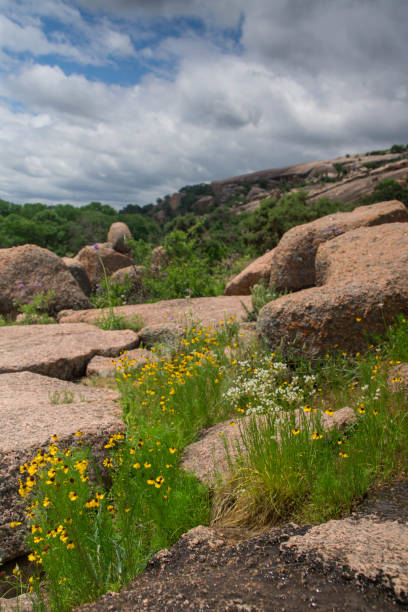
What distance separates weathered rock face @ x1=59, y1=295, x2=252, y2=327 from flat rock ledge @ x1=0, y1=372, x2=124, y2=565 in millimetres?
2588

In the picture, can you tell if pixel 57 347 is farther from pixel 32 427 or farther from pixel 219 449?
pixel 219 449

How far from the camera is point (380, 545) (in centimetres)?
194

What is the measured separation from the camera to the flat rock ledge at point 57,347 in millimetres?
5797

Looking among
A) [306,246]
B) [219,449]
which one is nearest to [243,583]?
[219,449]

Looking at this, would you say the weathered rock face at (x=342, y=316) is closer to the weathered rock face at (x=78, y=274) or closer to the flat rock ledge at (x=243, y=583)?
the flat rock ledge at (x=243, y=583)

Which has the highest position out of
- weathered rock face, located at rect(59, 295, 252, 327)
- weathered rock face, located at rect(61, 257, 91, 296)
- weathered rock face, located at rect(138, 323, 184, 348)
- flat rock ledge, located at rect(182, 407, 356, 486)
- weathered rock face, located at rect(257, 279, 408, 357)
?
weathered rock face, located at rect(61, 257, 91, 296)

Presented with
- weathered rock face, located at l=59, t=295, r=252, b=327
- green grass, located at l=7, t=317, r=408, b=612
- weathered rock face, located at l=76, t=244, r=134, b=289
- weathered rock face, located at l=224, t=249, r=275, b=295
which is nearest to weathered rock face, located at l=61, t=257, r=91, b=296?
weathered rock face, located at l=76, t=244, r=134, b=289

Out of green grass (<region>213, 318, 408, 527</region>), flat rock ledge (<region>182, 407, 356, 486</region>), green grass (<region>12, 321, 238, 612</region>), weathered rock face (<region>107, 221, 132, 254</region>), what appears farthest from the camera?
weathered rock face (<region>107, 221, 132, 254</region>)

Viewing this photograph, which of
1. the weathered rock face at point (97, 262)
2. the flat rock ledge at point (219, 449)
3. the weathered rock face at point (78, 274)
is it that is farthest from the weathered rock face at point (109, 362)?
the weathered rock face at point (97, 262)

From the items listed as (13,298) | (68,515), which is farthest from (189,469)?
(13,298)

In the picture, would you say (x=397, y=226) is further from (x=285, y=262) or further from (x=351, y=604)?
(x=351, y=604)

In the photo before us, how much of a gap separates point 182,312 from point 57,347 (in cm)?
246

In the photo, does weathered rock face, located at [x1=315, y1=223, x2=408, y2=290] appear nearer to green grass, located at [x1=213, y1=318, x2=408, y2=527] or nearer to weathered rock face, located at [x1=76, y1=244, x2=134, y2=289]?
green grass, located at [x1=213, y1=318, x2=408, y2=527]

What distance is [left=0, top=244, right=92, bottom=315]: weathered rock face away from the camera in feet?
35.6
